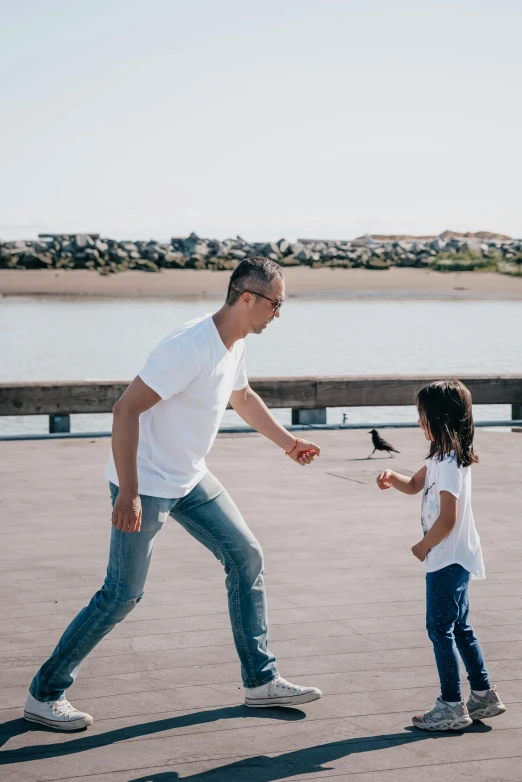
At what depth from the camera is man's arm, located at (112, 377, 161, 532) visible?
445cm

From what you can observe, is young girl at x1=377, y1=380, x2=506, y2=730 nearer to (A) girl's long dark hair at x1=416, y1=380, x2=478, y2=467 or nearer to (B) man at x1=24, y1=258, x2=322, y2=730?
(A) girl's long dark hair at x1=416, y1=380, x2=478, y2=467

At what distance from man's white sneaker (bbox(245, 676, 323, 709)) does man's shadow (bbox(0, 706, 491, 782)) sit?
1.3 inches

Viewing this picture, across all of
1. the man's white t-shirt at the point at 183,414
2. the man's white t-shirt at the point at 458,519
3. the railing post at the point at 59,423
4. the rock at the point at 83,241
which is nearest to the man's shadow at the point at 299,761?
the man's white t-shirt at the point at 458,519

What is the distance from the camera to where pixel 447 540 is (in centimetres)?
467

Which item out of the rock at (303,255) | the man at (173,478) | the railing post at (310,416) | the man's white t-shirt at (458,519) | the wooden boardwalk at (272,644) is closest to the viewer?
the wooden boardwalk at (272,644)

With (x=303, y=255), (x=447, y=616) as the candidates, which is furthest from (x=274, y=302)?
(x=303, y=255)

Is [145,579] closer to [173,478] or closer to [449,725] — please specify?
[173,478]

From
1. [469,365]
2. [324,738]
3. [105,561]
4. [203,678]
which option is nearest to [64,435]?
[105,561]

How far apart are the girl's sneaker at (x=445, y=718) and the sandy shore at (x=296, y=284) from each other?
55.9 meters

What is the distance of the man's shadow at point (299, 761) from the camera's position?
421 centimetres

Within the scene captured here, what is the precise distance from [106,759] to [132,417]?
1.29 m

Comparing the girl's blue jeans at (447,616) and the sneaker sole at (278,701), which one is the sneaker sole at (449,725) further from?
the sneaker sole at (278,701)

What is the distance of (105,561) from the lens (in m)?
7.23

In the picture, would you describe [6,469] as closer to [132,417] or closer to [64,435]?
[64,435]
